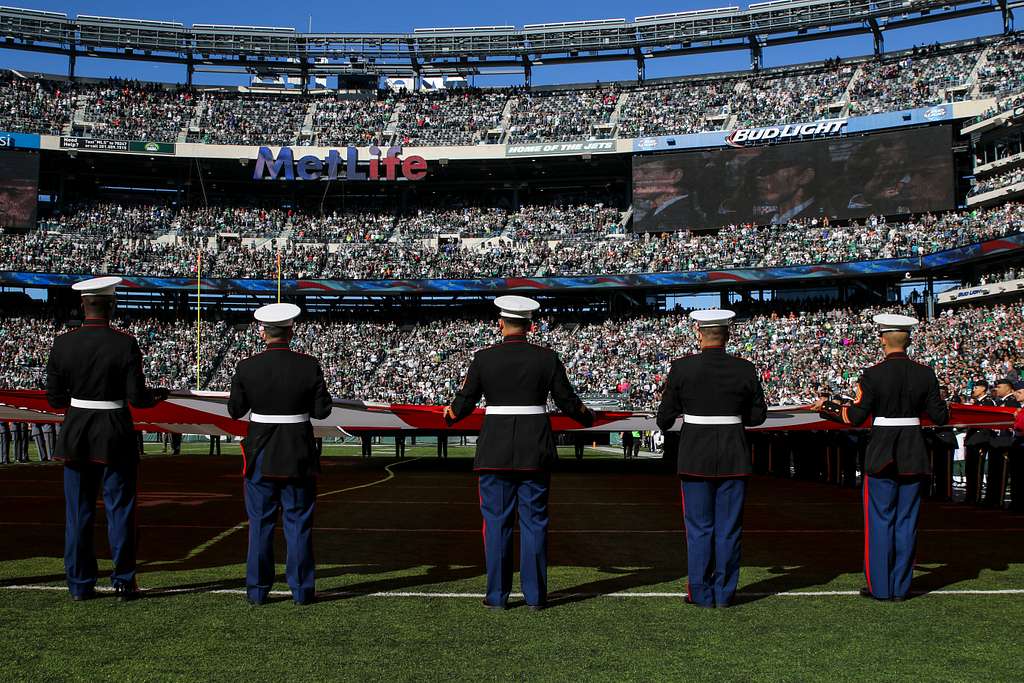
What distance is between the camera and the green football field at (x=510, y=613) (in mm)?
4949

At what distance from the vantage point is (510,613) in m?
6.30

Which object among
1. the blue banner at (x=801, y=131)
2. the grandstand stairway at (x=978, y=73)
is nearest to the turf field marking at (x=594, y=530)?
the blue banner at (x=801, y=131)

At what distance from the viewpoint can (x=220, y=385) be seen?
50062 millimetres

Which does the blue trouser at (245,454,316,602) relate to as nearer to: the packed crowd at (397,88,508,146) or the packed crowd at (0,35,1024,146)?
the packed crowd at (0,35,1024,146)

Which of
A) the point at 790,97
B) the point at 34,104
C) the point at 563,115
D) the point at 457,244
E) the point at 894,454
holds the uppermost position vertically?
the point at 790,97

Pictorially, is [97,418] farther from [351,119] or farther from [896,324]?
[351,119]

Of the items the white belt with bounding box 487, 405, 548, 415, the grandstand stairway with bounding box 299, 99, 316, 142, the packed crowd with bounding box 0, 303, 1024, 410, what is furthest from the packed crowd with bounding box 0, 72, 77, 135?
the white belt with bounding box 487, 405, 548, 415

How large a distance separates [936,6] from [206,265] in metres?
43.9

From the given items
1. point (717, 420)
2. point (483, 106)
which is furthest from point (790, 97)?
point (717, 420)

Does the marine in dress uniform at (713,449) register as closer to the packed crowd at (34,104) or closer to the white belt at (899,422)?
the white belt at (899,422)

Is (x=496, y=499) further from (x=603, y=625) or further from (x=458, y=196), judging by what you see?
(x=458, y=196)

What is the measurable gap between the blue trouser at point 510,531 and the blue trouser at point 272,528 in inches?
47.5

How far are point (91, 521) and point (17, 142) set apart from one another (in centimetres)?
5744

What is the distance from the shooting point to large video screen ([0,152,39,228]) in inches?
2201
